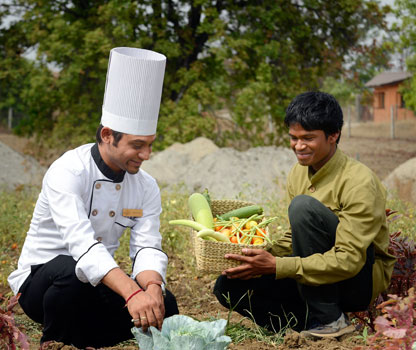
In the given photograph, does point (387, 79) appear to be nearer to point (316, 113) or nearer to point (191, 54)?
point (191, 54)

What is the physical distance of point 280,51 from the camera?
10266 mm

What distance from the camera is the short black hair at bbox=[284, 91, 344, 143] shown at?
2998 millimetres

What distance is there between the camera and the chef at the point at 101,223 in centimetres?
276

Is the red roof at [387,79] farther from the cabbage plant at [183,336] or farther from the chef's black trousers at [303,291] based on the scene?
the cabbage plant at [183,336]

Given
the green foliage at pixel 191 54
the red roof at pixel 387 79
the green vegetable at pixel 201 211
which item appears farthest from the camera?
the red roof at pixel 387 79

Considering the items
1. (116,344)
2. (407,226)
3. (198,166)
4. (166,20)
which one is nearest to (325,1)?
(166,20)

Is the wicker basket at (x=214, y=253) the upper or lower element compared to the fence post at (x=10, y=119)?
lower

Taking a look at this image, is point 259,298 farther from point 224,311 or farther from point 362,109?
point 362,109

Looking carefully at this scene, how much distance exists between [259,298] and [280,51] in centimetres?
750

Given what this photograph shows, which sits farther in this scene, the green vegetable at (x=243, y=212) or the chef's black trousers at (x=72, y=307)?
the green vegetable at (x=243, y=212)

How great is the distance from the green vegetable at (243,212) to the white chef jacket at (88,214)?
0.54m

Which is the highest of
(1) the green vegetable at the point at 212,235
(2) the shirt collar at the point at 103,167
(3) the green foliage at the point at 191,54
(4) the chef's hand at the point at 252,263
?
(3) the green foliage at the point at 191,54

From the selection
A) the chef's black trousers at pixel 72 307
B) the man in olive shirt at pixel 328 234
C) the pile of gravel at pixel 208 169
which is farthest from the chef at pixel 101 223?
the pile of gravel at pixel 208 169

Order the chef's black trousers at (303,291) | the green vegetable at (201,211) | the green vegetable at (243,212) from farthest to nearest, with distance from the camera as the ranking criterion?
the green vegetable at (243,212)
the green vegetable at (201,211)
the chef's black trousers at (303,291)
